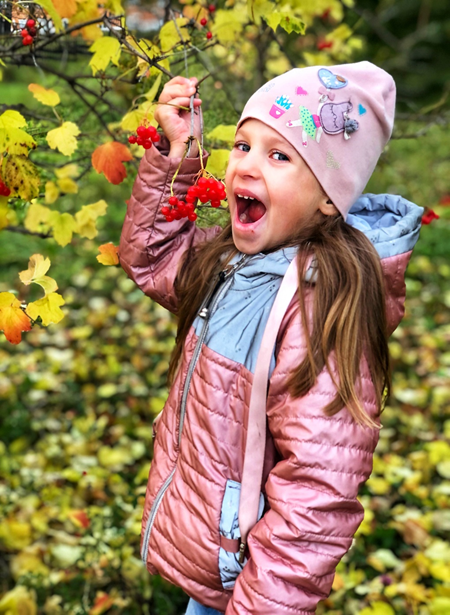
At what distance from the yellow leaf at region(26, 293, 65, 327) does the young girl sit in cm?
34

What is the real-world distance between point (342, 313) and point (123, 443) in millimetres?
2082

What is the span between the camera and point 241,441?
4.71 feet

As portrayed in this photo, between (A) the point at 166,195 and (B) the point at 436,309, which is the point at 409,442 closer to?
(B) the point at 436,309

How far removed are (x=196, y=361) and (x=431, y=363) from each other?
105 inches

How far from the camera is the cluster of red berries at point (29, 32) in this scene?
1521mm

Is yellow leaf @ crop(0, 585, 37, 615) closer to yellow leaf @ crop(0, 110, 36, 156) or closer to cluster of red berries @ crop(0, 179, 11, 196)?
cluster of red berries @ crop(0, 179, 11, 196)

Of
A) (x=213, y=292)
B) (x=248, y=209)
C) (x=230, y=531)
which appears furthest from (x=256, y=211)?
(x=230, y=531)

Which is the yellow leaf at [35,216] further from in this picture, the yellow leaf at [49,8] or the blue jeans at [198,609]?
the blue jeans at [198,609]

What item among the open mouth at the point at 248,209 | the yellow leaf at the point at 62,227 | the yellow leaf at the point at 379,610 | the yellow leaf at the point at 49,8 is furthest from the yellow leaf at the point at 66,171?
the yellow leaf at the point at 379,610

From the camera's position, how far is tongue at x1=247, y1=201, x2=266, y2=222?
1460 mm

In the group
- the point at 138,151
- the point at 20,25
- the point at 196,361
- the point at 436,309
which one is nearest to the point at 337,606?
the point at 196,361

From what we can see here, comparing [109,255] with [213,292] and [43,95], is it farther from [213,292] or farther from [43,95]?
[43,95]

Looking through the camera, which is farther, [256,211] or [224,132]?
[224,132]

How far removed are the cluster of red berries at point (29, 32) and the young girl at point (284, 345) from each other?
1.22 feet
